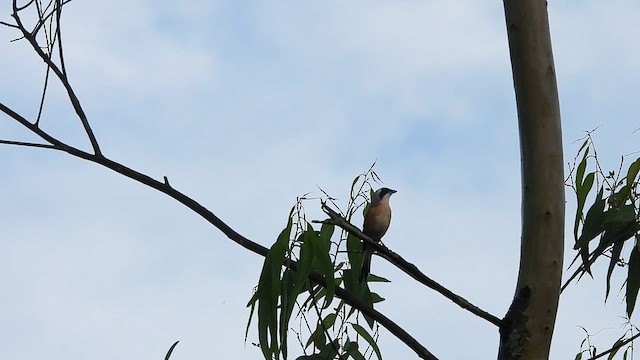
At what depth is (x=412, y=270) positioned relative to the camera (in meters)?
1.51

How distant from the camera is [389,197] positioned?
341 centimetres

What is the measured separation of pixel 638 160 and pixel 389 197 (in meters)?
1.37

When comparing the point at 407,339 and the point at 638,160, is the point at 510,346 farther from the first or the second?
the point at 638,160

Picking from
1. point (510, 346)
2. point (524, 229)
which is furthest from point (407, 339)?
point (524, 229)

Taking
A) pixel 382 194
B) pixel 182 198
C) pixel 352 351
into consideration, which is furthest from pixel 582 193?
pixel 382 194

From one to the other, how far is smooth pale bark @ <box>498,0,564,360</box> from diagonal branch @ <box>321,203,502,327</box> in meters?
0.05

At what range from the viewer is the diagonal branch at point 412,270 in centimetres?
151

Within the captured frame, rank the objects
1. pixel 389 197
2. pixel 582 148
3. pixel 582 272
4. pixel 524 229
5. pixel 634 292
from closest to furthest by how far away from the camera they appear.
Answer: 1. pixel 524 229
2. pixel 582 272
3. pixel 634 292
4. pixel 582 148
5. pixel 389 197

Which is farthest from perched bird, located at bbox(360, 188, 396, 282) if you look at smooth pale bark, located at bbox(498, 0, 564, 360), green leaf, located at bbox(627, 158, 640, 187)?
smooth pale bark, located at bbox(498, 0, 564, 360)

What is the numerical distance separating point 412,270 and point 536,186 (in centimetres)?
29

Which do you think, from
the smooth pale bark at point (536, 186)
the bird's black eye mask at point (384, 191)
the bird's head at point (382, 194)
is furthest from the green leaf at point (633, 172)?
the bird's black eye mask at point (384, 191)

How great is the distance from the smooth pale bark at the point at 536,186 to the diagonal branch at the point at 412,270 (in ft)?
0.17

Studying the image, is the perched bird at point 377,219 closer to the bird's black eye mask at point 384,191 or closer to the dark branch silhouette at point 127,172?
the bird's black eye mask at point 384,191

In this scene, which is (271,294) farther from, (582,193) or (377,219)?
(377,219)
